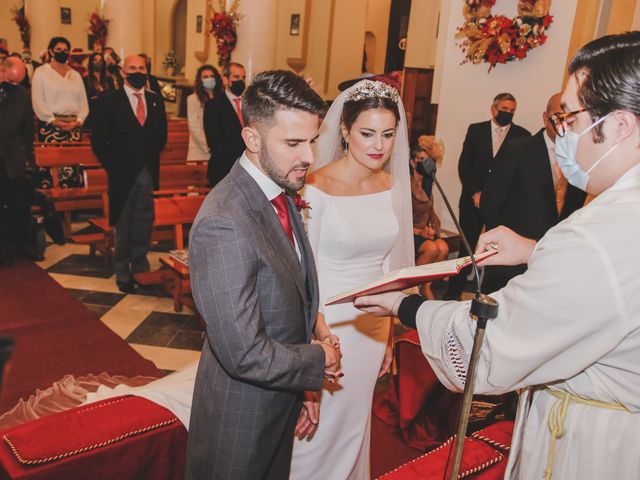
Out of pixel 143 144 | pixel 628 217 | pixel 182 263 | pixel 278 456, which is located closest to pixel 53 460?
pixel 278 456

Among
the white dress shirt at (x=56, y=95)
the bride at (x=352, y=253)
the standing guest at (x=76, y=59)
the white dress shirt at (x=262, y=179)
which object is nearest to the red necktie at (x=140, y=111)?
the white dress shirt at (x=56, y=95)

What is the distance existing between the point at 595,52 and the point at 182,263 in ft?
13.0

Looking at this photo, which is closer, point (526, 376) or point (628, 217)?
point (628, 217)

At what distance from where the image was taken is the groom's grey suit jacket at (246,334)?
1.63 meters

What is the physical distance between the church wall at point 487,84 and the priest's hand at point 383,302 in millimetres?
4896

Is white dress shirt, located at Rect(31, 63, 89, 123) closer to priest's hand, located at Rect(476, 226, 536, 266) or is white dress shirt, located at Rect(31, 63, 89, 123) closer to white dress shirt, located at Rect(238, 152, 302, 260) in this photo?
white dress shirt, located at Rect(238, 152, 302, 260)

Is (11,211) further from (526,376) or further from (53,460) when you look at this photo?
(526,376)

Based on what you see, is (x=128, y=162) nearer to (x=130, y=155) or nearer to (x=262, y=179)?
(x=130, y=155)

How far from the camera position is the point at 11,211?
19.5 feet

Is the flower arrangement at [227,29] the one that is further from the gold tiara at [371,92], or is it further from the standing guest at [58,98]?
the gold tiara at [371,92]

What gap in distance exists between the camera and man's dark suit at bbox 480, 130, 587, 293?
13.5ft

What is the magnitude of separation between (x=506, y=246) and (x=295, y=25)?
11.8m

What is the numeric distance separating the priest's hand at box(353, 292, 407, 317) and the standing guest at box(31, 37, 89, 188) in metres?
6.66

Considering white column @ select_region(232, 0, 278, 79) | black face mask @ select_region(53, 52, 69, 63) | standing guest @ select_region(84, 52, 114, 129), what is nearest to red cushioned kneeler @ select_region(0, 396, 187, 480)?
black face mask @ select_region(53, 52, 69, 63)
